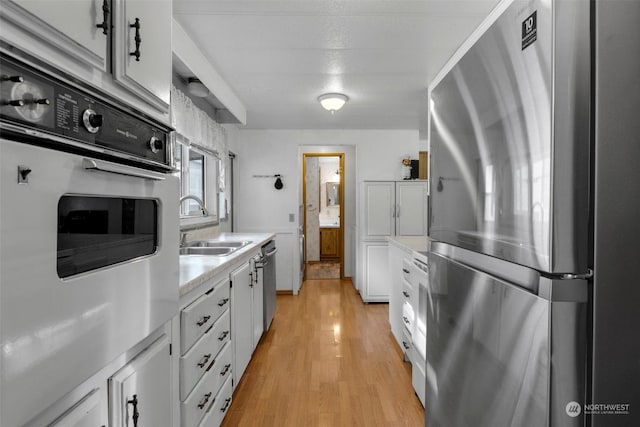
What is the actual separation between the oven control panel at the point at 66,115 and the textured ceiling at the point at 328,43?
1.34 m

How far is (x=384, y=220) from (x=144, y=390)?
3914mm

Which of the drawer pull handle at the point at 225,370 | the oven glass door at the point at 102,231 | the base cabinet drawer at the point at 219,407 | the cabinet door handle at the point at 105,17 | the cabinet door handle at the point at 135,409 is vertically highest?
the cabinet door handle at the point at 105,17

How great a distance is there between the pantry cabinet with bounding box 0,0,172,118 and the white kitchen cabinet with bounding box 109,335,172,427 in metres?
0.70

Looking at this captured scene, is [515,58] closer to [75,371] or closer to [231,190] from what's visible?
[75,371]

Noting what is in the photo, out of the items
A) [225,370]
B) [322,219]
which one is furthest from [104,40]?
[322,219]

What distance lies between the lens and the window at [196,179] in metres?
2.89

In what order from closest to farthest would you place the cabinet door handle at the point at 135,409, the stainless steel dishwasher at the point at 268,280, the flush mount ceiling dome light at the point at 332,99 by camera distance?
1. the cabinet door handle at the point at 135,409
2. the stainless steel dishwasher at the point at 268,280
3. the flush mount ceiling dome light at the point at 332,99

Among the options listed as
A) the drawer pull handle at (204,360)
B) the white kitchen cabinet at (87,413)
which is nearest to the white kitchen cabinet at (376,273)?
the drawer pull handle at (204,360)

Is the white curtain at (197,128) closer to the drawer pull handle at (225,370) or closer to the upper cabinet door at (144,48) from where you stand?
the upper cabinet door at (144,48)

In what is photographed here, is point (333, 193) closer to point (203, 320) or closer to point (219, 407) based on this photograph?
point (219, 407)

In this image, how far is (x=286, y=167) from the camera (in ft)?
17.0

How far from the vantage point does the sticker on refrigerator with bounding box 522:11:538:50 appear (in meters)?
0.68

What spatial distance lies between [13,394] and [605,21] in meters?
1.12

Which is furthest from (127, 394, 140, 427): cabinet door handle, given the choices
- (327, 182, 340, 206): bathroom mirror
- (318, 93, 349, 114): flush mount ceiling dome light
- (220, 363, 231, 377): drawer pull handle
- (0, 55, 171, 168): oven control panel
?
(327, 182, 340, 206): bathroom mirror
